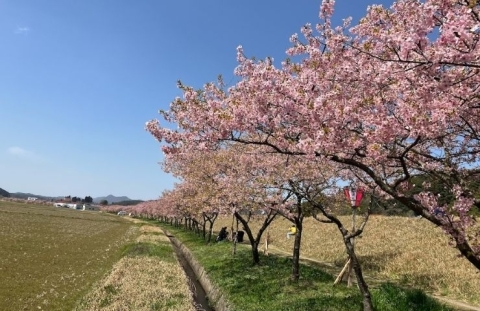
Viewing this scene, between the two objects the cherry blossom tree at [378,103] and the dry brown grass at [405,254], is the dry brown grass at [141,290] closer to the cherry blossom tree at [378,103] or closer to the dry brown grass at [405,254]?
the cherry blossom tree at [378,103]

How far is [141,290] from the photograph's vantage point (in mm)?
17891

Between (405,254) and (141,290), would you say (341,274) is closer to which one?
(141,290)

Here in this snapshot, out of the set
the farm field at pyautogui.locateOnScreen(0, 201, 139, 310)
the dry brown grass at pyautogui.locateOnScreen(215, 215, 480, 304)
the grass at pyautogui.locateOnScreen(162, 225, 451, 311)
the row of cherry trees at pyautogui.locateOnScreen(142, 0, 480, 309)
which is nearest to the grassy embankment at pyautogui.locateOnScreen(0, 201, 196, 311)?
the farm field at pyautogui.locateOnScreen(0, 201, 139, 310)

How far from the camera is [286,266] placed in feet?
77.7

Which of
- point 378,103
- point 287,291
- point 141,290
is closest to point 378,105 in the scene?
point 378,103

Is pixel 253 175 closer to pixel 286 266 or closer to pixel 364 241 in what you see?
pixel 286 266

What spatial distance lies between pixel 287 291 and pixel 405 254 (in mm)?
12275

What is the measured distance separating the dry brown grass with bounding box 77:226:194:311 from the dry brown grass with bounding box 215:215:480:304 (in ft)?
36.6

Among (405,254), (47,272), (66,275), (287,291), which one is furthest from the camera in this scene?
(405,254)

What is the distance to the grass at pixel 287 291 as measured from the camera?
13398 millimetres

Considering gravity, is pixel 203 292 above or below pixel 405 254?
below

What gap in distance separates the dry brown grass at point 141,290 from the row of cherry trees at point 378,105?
759 centimetres

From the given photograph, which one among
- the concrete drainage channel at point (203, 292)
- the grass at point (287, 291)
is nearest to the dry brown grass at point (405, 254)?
the grass at point (287, 291)

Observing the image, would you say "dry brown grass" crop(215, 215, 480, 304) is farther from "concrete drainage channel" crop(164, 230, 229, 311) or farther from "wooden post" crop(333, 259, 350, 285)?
"concrete drainage channel" crop(164, 230, 229, 311)
